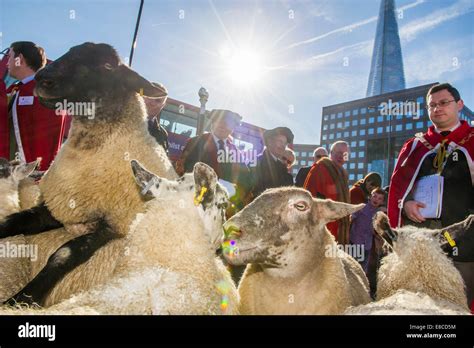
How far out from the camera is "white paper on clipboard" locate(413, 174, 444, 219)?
3090mm

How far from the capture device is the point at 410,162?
3.47 meters

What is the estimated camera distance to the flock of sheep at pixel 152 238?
1.90m

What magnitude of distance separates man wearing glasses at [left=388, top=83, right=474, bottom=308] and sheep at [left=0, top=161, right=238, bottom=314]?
2.04 metres

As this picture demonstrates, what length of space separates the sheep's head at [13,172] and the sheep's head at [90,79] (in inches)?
22.8

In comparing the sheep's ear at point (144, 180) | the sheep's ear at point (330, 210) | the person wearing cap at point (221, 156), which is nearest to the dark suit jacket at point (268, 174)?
the person wearing cap at point (221, 156)

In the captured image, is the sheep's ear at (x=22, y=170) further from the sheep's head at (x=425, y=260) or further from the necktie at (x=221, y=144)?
the sheep's head at (x=425, y=260)

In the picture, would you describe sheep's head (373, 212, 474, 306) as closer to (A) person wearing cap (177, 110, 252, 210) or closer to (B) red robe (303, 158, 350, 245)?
(B) red robe (303, 158, 350, 245)

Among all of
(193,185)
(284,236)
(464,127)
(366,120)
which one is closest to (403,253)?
(284,236)

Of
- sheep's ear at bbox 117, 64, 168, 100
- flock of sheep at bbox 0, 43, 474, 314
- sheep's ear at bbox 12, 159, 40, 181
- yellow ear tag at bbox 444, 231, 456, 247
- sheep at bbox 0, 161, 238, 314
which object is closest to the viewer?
sheep at bbox 0, 161, 238, 314

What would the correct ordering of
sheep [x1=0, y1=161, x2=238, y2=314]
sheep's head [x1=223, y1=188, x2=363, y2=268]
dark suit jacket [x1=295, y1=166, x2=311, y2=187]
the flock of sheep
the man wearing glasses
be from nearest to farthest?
sheep [x1=0, y1=161, x2=238, y2=314], the flock of sheep, sheep's head [x1=223, y1=188, x2=363, y2=268], the man wearing glasses, dark suit jacket [x1=295, y1=166, x2=311, y2=187]

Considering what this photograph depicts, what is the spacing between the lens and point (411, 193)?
3342 millimetres

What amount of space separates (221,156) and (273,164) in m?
0.81

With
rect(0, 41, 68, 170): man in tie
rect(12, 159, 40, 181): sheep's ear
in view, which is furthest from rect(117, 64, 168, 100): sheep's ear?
rect(12, 159, 40, 181): sheep's ear
